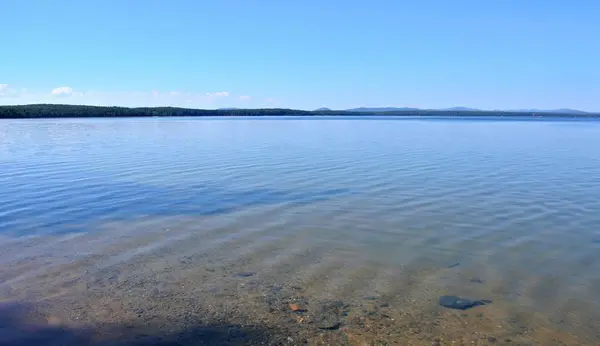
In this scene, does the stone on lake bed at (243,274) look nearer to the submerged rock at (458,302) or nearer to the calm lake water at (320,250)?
the calm lake water at (320,250)

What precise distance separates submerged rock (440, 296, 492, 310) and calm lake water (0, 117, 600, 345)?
0.18 meters

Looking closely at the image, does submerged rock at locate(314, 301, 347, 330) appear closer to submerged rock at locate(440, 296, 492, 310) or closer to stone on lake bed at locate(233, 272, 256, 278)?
submerged rock at locate(440, 296, 492, 310)

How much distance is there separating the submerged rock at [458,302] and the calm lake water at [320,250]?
0.18 metres

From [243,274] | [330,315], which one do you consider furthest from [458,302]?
[243,274]

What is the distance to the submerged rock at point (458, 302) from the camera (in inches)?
266

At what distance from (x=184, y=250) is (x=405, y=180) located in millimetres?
10158

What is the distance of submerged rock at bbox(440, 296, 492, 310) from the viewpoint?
266 inches

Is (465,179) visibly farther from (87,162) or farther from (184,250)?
(87,162)

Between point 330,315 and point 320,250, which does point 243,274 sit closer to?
point 320,250

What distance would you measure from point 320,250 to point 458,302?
3.04m

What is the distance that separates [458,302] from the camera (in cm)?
689

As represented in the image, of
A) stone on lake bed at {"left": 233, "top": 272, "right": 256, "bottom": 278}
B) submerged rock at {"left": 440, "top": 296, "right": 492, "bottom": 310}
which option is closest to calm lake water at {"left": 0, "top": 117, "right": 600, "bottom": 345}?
stone on lake bed at {"left": 233, "top": 272, "right": 256, "bottom": 278}

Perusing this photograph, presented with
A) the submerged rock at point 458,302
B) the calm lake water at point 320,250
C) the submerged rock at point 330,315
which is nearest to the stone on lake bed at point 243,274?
the calm lake water at point 320,250

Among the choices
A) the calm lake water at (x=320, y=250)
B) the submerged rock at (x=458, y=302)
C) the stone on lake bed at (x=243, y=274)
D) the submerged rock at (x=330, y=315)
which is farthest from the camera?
the stone on lake bed at (x=243, y=274)
